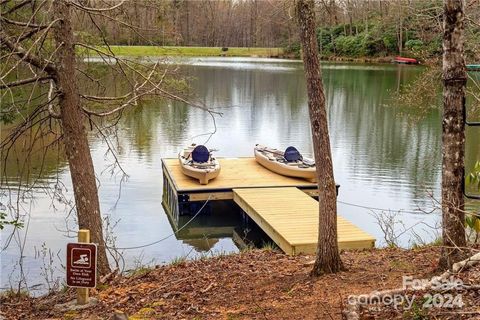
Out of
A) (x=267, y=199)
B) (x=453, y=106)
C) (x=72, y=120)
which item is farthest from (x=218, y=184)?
(x=453, y=106)

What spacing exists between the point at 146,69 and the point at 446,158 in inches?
144

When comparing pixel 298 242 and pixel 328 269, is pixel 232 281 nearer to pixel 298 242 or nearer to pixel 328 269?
pixel 328 269

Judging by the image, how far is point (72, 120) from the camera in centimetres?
597

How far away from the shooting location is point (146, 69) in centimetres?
672

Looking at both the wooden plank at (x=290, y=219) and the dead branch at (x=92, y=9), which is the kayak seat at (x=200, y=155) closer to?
the wooden plank at (x=290, y=219)

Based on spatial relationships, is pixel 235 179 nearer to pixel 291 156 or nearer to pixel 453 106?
pixel 291 156

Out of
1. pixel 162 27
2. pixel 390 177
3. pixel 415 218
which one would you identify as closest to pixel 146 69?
pixel 162 27

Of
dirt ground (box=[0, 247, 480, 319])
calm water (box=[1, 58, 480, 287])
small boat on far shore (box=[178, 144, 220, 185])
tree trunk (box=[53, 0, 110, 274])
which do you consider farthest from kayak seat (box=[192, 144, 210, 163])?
tree trunk (box=[53, 0, 110, 274])

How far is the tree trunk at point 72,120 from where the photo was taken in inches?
233

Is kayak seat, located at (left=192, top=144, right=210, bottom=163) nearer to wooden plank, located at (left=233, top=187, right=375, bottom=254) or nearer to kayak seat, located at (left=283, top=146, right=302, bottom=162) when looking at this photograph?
wooden plank, located at (left=233, top=187, right=375, bottom=254)

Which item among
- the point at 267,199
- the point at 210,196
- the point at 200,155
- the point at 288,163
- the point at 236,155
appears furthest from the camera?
the point at 236,155

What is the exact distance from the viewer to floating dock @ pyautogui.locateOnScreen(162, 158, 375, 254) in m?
8.84

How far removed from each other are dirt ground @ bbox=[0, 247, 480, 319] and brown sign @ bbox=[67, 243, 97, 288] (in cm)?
27

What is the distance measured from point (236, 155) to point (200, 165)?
4842mm
